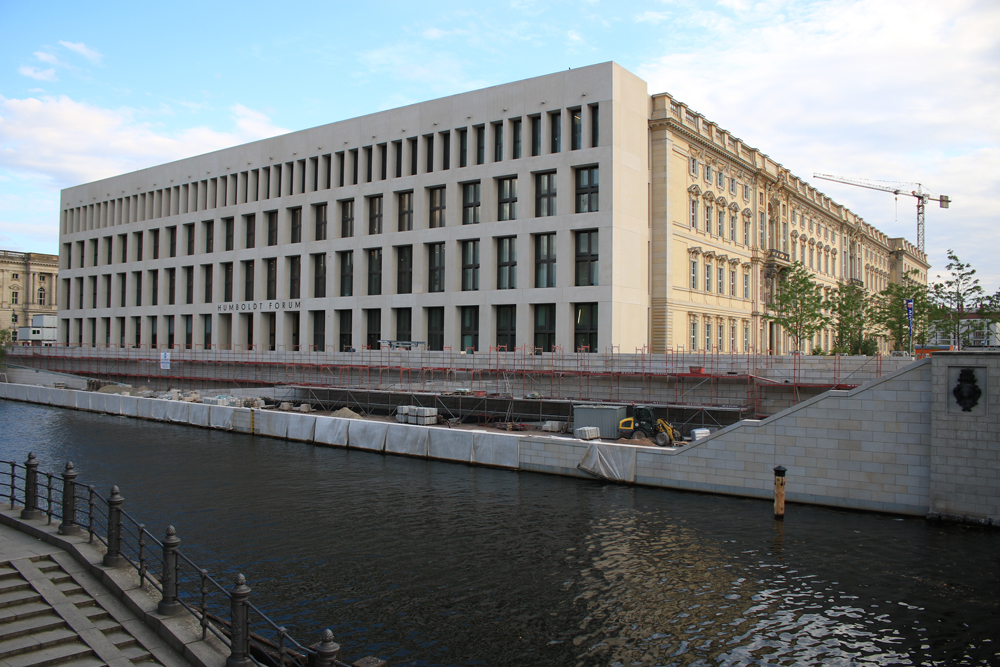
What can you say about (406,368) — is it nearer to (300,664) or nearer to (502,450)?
(502,450)

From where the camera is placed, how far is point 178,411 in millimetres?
45969

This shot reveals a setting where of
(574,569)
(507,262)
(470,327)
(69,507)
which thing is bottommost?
(574,569)

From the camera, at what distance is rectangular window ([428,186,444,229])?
190ft

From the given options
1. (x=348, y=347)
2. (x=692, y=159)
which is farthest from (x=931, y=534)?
(x=348, y=347)

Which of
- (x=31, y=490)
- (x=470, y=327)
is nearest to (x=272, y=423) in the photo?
(x=470, y=327)

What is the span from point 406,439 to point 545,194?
26.0 meters

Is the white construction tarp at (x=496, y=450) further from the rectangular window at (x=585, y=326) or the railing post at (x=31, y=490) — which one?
the rectangular window at (x=585, y=326)

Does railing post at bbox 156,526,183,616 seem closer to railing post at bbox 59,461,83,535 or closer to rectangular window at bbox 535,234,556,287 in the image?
railing post at bbox 59,461,83,535

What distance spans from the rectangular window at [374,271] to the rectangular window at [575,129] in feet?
69.5

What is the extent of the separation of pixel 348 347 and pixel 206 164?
30.0 meters

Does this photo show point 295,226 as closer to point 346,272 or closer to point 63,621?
point 346,272

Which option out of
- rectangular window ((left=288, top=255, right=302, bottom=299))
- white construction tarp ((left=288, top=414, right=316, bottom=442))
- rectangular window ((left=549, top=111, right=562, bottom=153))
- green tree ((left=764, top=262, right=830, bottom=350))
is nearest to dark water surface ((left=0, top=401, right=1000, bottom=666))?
white construction tarp ((left=288, top=414, right=316, bottom=442))

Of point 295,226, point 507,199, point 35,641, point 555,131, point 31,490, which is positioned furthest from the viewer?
point 295,226

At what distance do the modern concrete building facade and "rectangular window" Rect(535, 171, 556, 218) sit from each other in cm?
11
